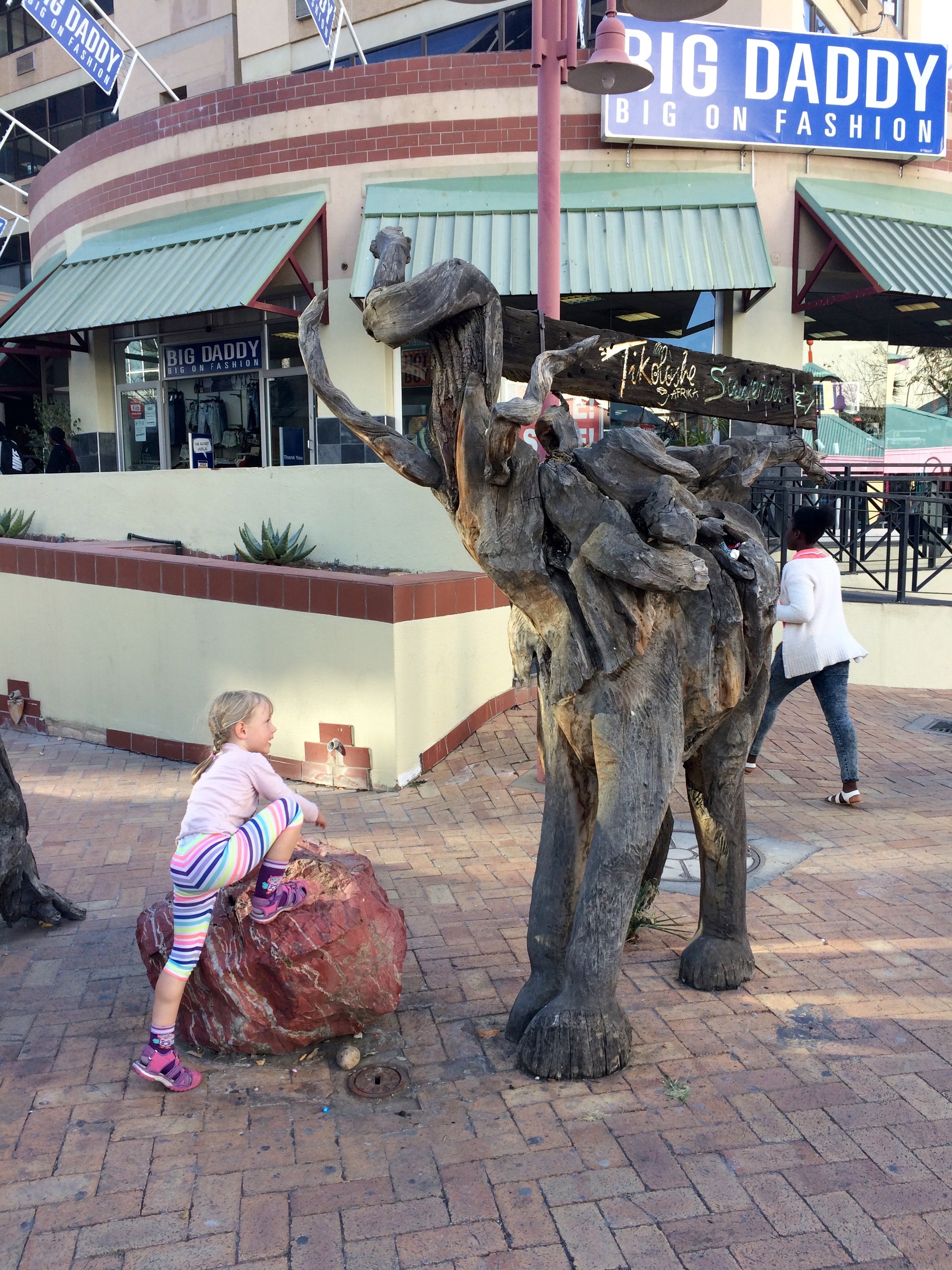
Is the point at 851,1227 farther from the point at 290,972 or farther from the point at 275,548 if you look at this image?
the point at 275,548

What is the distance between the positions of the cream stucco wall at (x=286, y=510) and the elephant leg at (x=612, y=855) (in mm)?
5317

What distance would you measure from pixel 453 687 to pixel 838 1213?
15.8 ft

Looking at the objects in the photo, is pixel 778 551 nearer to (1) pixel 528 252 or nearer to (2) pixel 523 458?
(1) pixel 528 252

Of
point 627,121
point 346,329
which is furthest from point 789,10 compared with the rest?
point 346,329

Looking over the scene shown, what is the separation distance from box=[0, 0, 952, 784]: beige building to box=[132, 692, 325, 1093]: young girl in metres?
3.33

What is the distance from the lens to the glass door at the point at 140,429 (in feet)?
52.3

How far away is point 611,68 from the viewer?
6285 millimetres

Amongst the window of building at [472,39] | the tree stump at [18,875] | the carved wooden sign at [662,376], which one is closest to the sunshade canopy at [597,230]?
the window of building at [472,39]

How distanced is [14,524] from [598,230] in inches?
282

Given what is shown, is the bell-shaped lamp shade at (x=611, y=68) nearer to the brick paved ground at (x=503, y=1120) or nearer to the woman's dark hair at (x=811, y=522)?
the woman's dark hair at (x=811, y=522)

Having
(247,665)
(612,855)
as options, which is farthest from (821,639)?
(247,665)

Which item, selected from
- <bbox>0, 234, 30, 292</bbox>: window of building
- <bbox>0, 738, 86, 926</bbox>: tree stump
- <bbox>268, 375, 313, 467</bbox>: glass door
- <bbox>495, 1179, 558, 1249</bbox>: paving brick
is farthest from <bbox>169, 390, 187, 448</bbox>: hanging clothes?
<bbox>495, 1179, 558, 1249</bbox>: paving brick

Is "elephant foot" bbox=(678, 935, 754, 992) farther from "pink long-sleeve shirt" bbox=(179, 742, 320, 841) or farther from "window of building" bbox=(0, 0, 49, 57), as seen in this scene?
"window of building" bbox=(0, 0, 49, 57)

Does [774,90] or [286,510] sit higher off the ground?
[774,90]
